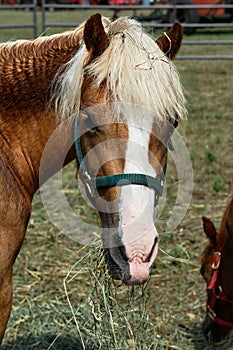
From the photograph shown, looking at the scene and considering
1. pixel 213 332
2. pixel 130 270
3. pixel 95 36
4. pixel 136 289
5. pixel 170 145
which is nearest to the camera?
pixel 130 270

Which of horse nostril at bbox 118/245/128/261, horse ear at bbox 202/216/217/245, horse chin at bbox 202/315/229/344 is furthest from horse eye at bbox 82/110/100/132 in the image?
horse chin at bbox 202/315/229/344

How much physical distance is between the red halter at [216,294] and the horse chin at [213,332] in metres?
0.04

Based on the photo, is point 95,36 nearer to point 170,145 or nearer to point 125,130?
point 125,130

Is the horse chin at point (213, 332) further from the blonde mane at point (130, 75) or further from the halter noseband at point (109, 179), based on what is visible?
the blonde mane at point (130, 75)

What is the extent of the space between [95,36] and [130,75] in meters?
→ 0.19

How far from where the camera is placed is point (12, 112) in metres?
2.30

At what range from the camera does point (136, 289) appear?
3361 mm

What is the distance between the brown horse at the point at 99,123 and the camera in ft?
6.48

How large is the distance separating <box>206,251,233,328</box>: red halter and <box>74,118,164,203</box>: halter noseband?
1198 mm

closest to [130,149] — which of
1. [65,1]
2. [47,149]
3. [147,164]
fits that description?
[147,164]

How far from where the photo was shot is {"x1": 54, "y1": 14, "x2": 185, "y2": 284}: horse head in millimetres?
1958

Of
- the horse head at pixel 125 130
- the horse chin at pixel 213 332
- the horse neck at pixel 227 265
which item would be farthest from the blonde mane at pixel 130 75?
the horse chin at pixel 213 332

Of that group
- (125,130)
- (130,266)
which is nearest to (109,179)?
(125,130)

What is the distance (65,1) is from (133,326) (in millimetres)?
21079
